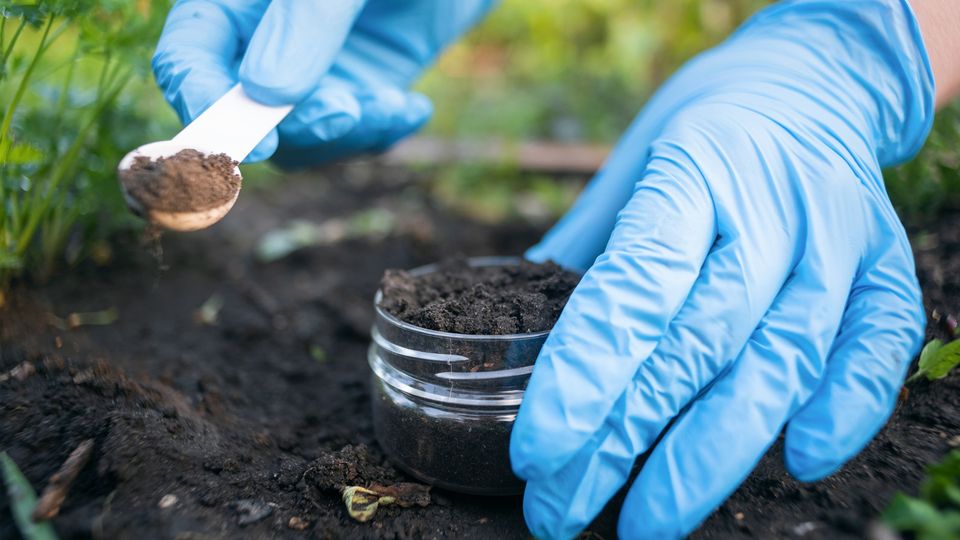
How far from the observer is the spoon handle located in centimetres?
137

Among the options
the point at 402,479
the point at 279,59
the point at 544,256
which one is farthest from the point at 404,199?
the point at 402,479

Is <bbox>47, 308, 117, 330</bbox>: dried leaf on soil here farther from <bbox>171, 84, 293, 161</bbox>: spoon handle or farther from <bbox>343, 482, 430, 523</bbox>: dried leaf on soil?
<bbox>343, 482, 430, 523</bbox>: dried leaf on soil

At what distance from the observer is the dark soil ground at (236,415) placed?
1282mm

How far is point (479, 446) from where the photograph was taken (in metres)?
1.37

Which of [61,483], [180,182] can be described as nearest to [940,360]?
[180,182]

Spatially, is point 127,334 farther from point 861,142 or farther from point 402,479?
point 861,142

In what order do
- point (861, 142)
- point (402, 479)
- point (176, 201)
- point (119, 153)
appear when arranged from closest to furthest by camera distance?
point (176, 201) → point (402, 479) → point (861, 142) → point (119, 153)

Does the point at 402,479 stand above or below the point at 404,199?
above

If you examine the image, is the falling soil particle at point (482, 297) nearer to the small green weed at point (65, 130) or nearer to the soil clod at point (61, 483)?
the soil clod at point (61, 483)

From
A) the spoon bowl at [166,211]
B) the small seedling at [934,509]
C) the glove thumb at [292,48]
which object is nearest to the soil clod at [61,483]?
the spoon bowl at [166,211]

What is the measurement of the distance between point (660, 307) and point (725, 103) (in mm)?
644

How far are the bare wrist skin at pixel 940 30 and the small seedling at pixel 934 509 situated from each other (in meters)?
1.07

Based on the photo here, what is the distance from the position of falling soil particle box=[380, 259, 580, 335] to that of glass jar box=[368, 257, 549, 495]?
33 millimetres

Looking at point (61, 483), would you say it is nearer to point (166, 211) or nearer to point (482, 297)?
point (166, 211)
